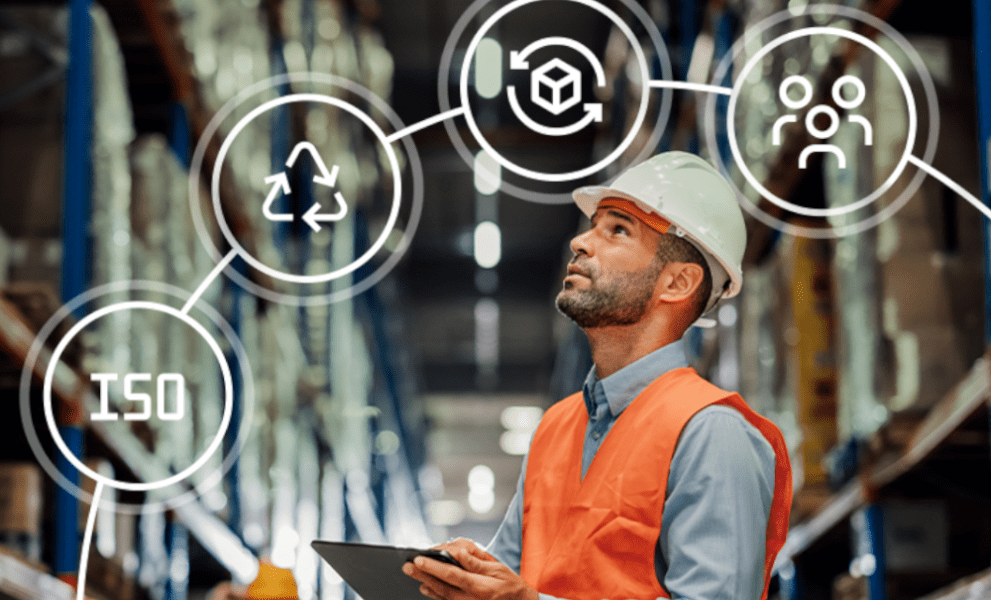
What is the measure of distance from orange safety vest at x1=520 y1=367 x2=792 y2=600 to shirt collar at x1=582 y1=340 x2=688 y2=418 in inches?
1.1

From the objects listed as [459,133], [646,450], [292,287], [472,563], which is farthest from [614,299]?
[459,133]

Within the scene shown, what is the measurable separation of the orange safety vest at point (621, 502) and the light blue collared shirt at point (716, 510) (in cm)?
2

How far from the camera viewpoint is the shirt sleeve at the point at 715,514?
185 cm

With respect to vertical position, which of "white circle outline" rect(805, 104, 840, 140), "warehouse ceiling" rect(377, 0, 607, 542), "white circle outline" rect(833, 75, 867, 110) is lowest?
"warehouse ceiling" rect(377, 0, 607, 542)

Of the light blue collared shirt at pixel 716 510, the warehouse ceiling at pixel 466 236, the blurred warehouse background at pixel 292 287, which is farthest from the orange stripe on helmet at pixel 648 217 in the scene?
the warehouse ceiling at pixel 466 236

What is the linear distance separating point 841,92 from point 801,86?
19.9 inches

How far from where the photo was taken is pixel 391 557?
1878mm

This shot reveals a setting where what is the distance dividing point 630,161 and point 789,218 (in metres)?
4.64

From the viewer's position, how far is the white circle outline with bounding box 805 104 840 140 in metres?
5.56

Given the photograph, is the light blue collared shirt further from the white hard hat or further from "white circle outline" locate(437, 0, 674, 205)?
"white circle outline" locate(437, 0, 674, 205)

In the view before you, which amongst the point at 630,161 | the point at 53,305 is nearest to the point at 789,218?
the point at 53,305

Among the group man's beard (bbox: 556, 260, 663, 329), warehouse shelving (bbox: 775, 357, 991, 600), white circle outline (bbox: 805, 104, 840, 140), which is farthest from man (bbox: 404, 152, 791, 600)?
white circle outline (bbox: 805, 104, 840, 140)

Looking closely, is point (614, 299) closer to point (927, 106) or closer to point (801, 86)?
point (927, 106)

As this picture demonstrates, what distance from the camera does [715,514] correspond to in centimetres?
187
